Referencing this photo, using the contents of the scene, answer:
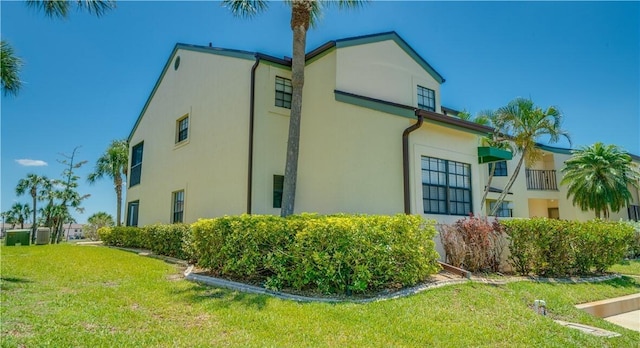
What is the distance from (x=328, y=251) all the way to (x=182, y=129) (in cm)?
1221

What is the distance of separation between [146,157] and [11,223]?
137ft

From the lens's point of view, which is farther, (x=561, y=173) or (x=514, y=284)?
(x=561, y=173)

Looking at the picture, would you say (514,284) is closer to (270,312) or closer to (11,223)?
(270,312)

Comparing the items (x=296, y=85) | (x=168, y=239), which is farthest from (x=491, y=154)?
(x=168, y=239)

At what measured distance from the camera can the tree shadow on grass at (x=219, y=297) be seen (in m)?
6.22

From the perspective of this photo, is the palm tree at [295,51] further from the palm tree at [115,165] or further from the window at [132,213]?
the palm tree at [115,165]

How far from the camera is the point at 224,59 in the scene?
556 inches

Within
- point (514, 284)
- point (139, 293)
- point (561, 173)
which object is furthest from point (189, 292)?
point (561, 173)

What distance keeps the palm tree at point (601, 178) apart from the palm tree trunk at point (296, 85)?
20.4 metres

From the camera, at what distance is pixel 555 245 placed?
1006cm

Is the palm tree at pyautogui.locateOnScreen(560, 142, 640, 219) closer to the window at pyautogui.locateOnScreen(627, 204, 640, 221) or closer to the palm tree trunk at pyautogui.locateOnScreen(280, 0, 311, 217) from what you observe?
the window at pyautogui.locateOnScreen(627, 204, 640, 221)

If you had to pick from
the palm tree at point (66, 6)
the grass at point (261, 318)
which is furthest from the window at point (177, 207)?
the palm tree at point (66, 6)

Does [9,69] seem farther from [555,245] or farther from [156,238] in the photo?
[555,245]

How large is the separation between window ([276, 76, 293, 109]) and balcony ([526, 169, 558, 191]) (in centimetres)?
1936
